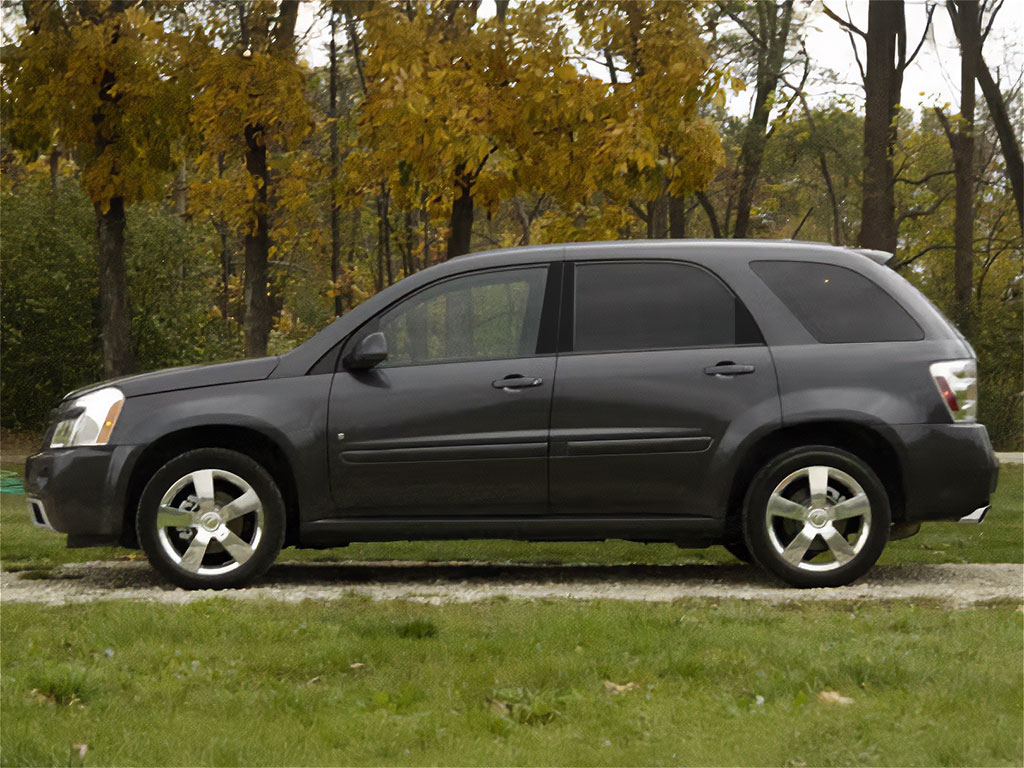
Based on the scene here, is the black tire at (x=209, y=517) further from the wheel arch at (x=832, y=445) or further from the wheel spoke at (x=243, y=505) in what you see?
the wheel arch at (x=832, y=445)

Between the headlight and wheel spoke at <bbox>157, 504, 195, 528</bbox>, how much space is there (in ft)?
1.69

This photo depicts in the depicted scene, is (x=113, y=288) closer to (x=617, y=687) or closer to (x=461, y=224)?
(x=461, y=224)

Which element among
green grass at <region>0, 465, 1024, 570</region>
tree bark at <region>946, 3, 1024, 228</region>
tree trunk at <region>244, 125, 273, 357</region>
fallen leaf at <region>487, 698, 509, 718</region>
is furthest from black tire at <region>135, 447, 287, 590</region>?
tree bark at <region>946, 3, 1024, 228</region>

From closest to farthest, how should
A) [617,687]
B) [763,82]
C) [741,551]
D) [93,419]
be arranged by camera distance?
[617,687], [93,419], [741,551], [763,82]

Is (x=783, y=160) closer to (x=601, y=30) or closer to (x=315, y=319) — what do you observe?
(x=315, y=319)

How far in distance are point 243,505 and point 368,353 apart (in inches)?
41.1

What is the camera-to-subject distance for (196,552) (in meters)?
7.41

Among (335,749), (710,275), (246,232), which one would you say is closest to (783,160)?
(246,232)

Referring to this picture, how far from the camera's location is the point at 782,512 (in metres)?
7.37

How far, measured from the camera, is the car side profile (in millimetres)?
7387

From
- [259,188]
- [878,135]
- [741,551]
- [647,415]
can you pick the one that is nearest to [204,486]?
[647,415]

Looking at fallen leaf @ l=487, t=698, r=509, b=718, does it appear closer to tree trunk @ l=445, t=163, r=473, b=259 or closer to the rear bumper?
the rear bumper

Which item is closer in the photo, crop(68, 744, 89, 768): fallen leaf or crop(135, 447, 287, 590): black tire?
crop(68, 744, 89, 768): fallen leaf

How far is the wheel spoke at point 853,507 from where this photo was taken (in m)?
7.35
